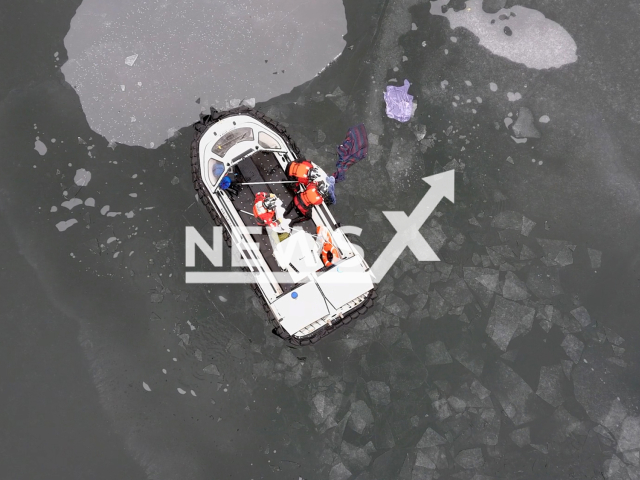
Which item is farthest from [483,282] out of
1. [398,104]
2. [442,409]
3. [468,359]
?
[398,104]

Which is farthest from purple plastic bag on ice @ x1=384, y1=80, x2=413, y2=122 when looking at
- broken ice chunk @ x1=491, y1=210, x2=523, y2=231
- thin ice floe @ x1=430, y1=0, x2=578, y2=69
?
broken ice chunk @ x1=491, y1=210, x2=523, y2=231

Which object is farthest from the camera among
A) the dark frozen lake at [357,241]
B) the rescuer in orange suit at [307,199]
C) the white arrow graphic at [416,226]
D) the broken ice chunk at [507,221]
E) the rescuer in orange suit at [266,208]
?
the broken ice chunk at [507,221]

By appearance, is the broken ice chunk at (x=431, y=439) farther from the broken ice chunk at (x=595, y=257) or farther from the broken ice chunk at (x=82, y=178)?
the broken ice chunk at (x=82, y=178)

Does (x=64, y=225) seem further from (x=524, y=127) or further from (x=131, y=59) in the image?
(x=524, y=127)

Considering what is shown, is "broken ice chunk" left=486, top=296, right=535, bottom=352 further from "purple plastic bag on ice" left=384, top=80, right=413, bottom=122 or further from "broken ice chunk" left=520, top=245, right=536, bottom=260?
"purple plastic bag on ice" left=384, top=80, right=413, bottom=122

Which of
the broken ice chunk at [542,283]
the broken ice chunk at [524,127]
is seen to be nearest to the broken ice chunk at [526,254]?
the broken ice chunk at [542,283]

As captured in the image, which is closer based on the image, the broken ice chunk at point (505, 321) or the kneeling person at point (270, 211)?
the kneeling person at point (270, 211)
